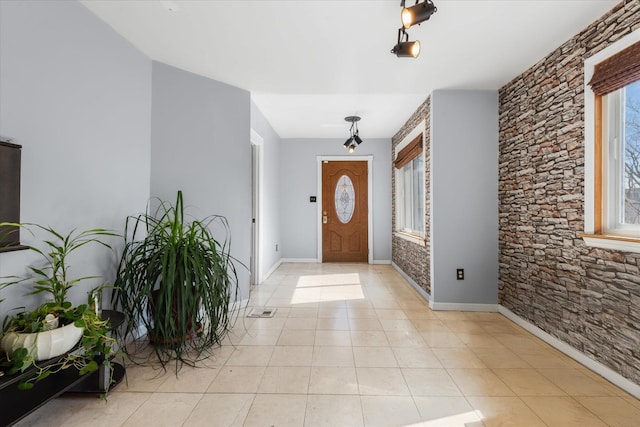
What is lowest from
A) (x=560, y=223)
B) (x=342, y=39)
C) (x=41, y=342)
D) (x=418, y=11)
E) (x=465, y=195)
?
(x=41, y=342)

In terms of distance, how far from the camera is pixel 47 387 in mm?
1643

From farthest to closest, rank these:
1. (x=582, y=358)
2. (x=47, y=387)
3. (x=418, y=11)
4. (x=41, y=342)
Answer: (x=582, y=358)
(x=418, y=11)
(x=47, y=387)
(x=41, y=342)

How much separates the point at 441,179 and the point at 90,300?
10.6ft

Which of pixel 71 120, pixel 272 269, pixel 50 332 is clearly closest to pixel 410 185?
pixel 272 269

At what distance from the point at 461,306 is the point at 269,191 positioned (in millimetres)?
3218

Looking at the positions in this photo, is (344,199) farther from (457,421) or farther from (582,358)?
(457,421)

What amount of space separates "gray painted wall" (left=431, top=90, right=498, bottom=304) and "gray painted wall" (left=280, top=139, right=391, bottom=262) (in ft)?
8.83

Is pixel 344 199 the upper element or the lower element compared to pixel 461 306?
upper

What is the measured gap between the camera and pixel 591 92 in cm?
223

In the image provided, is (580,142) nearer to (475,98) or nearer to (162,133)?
(475,98)

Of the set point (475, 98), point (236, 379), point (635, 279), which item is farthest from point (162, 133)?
point (635, 279)

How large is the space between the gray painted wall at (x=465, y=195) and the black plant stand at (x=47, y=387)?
297cm

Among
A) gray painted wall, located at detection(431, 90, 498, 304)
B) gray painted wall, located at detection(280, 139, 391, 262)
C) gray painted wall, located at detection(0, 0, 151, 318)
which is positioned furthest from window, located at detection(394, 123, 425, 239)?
gray painted wall, located at detection(0, 0, 151, 318)

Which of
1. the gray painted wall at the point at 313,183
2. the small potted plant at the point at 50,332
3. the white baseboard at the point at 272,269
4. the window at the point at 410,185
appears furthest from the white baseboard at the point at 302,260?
the small potted plant at the point at 50,332
